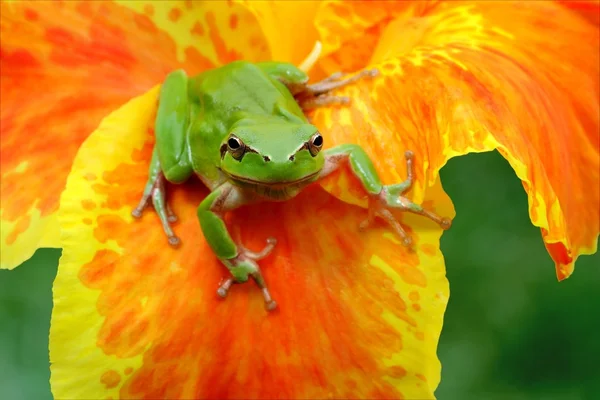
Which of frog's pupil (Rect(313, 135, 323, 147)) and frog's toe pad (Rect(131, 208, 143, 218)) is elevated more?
frog's pupil (Rect(313, 135, 323, 147))

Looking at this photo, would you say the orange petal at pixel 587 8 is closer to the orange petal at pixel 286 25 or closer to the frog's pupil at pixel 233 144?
the orange petal at pixel 286 25

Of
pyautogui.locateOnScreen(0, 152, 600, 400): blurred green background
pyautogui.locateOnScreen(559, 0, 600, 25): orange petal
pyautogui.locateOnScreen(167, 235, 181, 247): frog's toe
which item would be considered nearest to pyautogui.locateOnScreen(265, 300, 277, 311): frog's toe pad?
pyautogui.locateOnScreen(167, 235, 181, 247): frog's toe

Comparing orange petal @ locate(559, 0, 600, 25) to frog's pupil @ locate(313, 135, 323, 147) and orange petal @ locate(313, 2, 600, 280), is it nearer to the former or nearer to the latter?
orange petal @ locate(313, 2, 600, 280)

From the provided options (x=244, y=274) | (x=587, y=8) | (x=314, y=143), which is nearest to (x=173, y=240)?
(x=244, y=274)

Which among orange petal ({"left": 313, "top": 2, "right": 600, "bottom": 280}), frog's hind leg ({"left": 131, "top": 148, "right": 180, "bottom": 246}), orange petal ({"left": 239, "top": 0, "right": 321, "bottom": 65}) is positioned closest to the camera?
orange petal ({"left": 313, "top": 2, "right": 600, "bottom": 280})

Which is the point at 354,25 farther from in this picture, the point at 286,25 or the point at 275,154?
the point at 275,154

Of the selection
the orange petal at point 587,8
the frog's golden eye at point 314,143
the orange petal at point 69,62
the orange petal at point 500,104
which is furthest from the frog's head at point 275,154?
the orange petal at point 587,8

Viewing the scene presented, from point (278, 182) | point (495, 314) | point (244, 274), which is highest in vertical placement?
point (278, 182)

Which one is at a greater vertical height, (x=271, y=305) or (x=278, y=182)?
(x=278, y=182)
